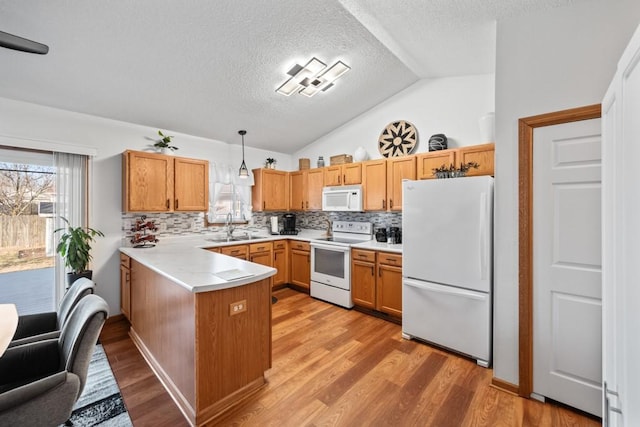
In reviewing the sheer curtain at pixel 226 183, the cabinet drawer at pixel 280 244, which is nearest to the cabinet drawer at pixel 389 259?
the cabinet drawer at pixel 280 244

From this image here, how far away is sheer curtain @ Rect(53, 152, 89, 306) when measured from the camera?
9.30 ft

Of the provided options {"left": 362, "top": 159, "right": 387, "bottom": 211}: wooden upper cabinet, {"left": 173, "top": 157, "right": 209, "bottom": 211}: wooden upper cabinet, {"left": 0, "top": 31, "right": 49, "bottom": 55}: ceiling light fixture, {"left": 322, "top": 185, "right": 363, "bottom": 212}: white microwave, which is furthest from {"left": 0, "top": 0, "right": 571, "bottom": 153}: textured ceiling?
{"left": 322, "top": 185, "right": 363, "bottom": 212}: white microwave

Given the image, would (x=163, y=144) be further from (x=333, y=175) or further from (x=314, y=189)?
(x=333, y=175)

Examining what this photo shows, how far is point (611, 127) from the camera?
0.94 metres

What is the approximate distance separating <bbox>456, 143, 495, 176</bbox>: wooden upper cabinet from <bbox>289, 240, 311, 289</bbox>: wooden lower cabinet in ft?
7.79

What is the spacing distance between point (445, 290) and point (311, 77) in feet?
8.61

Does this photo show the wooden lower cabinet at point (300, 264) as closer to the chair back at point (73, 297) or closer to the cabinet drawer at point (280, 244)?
the cabinet drawer at point (280, 244)

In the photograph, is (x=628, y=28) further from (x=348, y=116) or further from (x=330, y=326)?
(x=330, y=326)

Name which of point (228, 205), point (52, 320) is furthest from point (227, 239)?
point (52, 320)

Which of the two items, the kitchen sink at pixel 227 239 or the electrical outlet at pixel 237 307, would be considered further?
the kitchen sink at pixel 227 239

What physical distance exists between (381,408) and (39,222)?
368 cm

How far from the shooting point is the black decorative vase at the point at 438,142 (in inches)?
128

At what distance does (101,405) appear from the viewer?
1825mm

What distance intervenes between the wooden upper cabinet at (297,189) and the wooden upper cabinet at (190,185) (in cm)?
154
